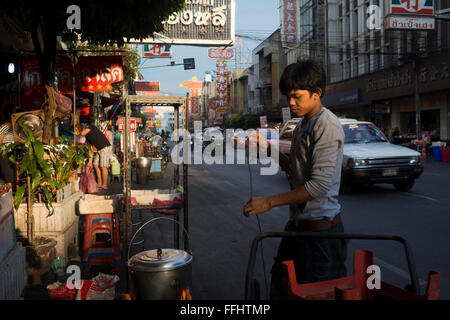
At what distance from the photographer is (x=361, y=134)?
1301cm

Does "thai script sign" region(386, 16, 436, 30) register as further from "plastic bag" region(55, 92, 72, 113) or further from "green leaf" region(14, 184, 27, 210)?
"green leaf" region(14, 184, 27, 210)

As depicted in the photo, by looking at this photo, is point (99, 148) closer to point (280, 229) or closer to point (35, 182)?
point (280, 229)

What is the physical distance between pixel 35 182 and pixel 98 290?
7.48 ft

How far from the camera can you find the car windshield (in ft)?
42.1

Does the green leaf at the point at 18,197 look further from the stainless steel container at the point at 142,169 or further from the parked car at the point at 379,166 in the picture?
the stainless steel container at the point at 142,169

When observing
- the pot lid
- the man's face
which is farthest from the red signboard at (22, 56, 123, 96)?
the man's face

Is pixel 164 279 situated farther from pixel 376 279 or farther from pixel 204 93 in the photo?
pixel 204 93

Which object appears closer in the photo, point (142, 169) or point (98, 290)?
point (98, 290)

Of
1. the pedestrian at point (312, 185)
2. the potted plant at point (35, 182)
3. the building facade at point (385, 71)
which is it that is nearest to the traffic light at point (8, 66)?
the potted plant at point (35, 182)

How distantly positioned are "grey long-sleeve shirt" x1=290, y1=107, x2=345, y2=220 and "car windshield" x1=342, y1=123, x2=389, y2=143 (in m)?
10.4

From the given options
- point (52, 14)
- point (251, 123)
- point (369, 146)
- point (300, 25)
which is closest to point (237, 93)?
point (251, 123)

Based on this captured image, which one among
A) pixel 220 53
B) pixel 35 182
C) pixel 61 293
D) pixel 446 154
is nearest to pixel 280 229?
pixel 35 182

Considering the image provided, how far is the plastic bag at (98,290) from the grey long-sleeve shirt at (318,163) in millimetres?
1734

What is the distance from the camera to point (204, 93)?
515 ft
